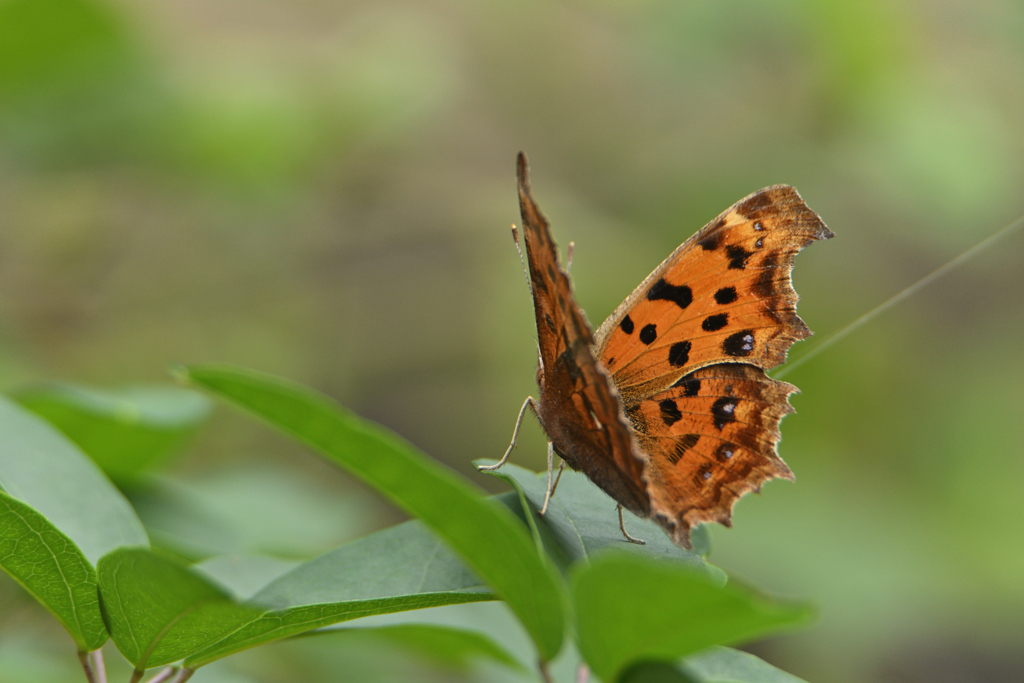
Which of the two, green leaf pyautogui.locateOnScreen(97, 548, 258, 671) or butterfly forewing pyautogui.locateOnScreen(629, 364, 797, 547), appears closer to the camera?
green leaf pyautogui.locateOnScreen(97, 548, 258, 671)

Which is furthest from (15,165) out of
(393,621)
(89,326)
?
(393,621)

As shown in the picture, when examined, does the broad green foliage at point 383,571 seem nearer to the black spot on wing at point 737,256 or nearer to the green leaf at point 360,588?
the green leaf at point 360,588

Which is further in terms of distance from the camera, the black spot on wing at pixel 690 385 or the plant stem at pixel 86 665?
the black spot on wing at pixel 690 385

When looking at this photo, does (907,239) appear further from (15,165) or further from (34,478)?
(34,478)

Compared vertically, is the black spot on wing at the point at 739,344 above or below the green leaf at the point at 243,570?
above

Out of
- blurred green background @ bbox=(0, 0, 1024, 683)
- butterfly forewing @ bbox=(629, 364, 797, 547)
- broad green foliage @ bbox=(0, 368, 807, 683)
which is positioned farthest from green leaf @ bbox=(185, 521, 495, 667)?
blurred green background @ bbox=(0, 0, 1024, 683)

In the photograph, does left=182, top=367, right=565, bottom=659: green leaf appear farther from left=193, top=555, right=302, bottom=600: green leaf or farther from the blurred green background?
the blurred green background

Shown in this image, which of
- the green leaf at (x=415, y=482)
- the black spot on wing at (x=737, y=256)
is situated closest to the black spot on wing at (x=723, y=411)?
the black spot on wing at (x=737, y=256)
